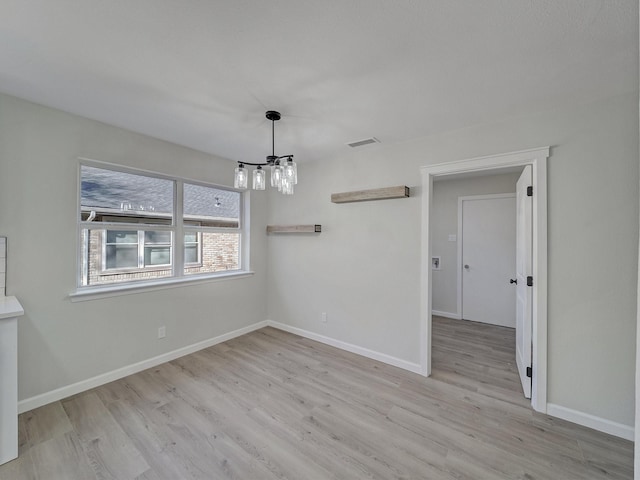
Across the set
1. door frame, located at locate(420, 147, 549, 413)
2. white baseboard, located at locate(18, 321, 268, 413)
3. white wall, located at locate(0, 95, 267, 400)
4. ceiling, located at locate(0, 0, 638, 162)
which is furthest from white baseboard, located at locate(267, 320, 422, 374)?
ceiling, located at locate(0, 0, 638, 162)

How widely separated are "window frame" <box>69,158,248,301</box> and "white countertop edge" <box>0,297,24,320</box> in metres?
0.46

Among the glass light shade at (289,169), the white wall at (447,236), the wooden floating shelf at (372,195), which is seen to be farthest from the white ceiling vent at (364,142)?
the white wall at (447,236)

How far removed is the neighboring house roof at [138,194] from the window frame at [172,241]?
0.06 m

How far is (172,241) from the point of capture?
130 inches

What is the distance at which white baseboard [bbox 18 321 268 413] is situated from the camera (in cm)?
224

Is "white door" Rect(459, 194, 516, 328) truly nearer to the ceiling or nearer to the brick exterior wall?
the ceiling

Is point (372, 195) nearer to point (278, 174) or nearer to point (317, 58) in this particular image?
point (278, 174)

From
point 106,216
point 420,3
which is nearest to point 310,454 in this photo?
point 420,3

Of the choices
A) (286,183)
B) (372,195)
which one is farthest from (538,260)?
(286,183)

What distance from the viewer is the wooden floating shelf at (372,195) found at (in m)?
2.90

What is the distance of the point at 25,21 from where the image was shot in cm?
138

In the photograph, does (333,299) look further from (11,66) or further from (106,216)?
(11,66)

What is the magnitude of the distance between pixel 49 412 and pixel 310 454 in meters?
2.16

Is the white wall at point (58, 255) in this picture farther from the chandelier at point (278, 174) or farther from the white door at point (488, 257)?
the white door at point (488, 257)
